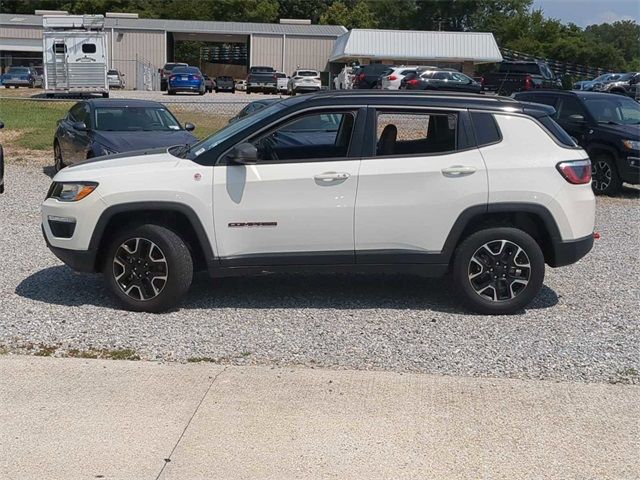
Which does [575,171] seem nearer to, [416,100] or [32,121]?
[416,100]

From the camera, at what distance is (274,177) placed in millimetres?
6434

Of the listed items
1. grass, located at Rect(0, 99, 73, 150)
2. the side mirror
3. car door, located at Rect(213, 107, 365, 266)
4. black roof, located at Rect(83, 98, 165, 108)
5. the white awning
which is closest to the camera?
the side mirror

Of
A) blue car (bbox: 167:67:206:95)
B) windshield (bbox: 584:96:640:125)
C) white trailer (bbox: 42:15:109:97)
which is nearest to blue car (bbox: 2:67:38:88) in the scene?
blue car (bbox: 167:67:206:95)

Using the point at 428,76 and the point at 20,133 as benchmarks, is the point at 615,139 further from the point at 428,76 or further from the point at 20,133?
the point at 428,76

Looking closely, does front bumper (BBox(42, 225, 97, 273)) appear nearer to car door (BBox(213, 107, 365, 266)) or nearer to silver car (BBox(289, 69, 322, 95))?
car door (BBox(213, 107, 365, 266))

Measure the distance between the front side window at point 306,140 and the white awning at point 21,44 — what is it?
198 feet

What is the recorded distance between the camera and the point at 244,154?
20.7 feet

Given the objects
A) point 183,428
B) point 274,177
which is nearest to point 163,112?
point 274,177

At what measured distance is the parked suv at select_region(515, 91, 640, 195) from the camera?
1402 cm

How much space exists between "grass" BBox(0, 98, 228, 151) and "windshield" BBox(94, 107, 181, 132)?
520 centimetres

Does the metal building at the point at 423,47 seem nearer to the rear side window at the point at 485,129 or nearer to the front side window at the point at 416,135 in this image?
the front side window at the point at 416,135

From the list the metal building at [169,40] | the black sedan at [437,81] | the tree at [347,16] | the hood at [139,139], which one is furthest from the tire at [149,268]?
the tree at [347,16]

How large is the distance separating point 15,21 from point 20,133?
1850 inches

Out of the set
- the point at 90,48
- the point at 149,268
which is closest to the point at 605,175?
the point at 149,268
